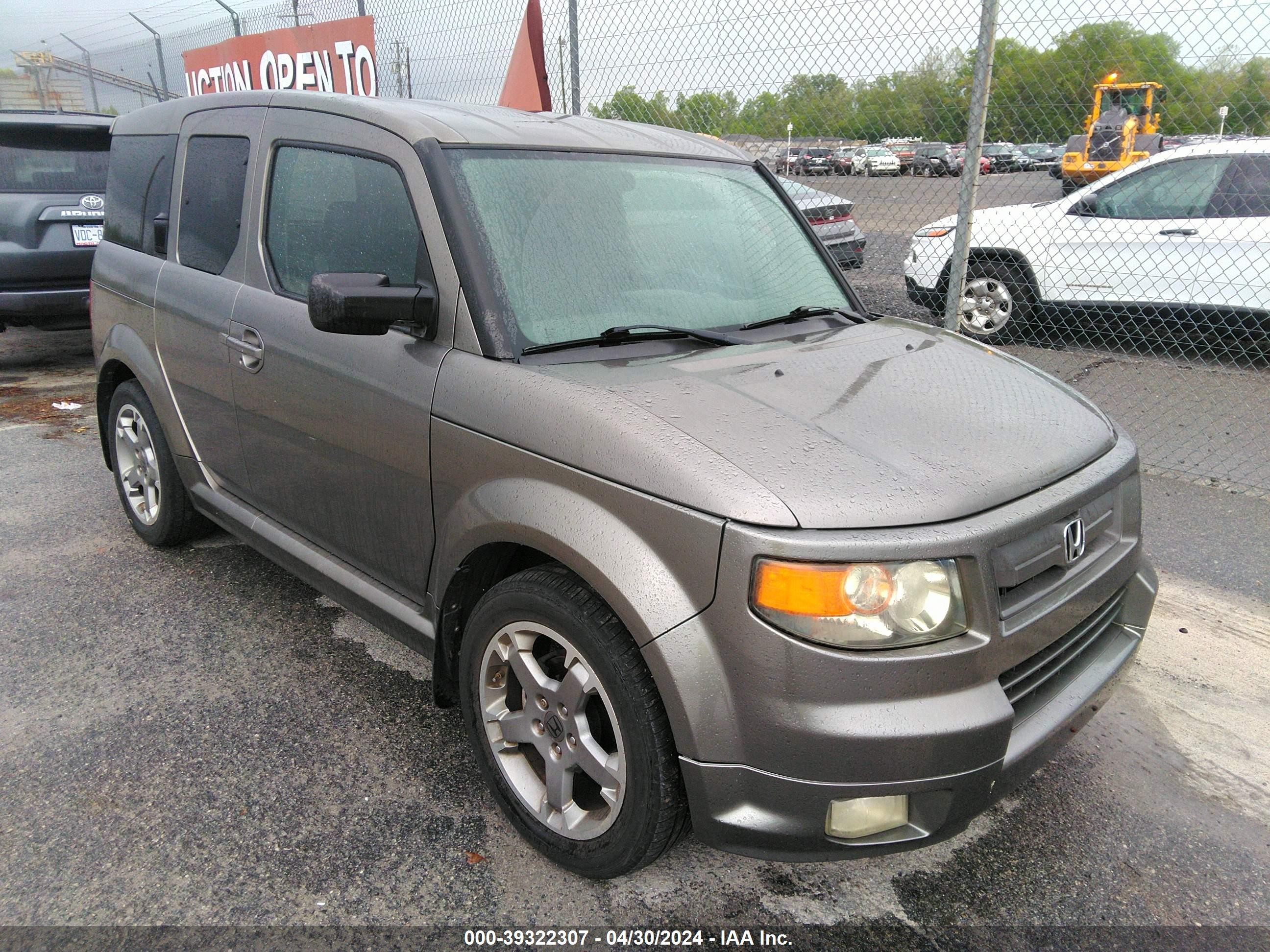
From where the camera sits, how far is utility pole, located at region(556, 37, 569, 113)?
6.82m

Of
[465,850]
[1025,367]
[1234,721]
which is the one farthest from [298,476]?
[1234,721]

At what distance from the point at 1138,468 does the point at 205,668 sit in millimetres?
3009

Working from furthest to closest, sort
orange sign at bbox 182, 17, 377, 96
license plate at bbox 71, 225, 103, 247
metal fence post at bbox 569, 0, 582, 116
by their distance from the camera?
orange sign at bbox 182, 17, 377, 96 < license plate at bbox 71, 225, 103, 247 < metal fence post at bbox 569, 0, 582, 116

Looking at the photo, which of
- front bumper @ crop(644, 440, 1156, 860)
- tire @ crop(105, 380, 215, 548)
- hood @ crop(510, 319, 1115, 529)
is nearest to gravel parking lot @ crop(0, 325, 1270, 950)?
tire @ crop(105, 380, 215, 548)

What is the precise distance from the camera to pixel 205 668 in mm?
3195

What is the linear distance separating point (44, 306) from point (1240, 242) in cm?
902

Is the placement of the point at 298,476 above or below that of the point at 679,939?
above

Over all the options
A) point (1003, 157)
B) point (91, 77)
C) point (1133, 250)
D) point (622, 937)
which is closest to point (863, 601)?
point (622, 937)

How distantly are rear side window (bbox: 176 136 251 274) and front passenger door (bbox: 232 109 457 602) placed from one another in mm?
188

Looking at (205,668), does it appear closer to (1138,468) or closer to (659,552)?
(659,552)

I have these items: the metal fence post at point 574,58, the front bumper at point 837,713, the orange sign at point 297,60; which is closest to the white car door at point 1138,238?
the metal fence post at point 574,58

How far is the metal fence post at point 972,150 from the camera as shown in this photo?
4.70m

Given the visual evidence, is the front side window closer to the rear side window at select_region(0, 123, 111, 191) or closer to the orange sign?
the orange sign

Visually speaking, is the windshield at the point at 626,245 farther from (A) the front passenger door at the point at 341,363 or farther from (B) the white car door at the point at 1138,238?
(B) the white car door at the point at 1138,238
